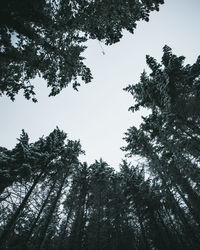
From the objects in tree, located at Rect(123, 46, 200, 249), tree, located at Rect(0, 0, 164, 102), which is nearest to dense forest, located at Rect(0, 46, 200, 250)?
tree, located at Rect(123, 46, 200, 249)

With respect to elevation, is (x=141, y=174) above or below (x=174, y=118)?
above

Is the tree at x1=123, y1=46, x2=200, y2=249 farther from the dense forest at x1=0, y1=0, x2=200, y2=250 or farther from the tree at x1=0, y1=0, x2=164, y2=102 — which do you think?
the tree at x1=0, y1=0, x2=164, y2=102

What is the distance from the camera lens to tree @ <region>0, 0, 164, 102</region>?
6078 mm

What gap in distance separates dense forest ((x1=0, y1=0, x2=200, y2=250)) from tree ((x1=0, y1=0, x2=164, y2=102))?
4cm

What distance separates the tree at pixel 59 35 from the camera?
6.08 m

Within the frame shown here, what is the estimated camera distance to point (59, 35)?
22.7 ft

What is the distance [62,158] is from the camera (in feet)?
54.2

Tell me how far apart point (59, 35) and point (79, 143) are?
1401 centimetres

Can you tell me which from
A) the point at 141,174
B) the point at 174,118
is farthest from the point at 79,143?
the point at 174,118

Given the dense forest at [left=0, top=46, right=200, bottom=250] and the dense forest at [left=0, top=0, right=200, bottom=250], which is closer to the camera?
the dense forest at [left=0, top=0, right=200, bottom=250]

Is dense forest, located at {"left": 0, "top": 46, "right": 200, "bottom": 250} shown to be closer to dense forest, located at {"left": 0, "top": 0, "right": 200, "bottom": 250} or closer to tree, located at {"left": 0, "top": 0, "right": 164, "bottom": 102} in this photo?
dense forest, located at {"left": 0, "top": 0, "right": 200, "bottom": 250}

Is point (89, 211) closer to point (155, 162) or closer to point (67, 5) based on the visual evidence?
point (155, 162)

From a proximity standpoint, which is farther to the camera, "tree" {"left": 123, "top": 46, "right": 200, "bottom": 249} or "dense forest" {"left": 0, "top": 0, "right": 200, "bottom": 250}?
"tree" {"left": 123, "top": 46, "right": 200, "bottom": 249}

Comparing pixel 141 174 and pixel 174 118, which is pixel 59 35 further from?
pixel 141 174
